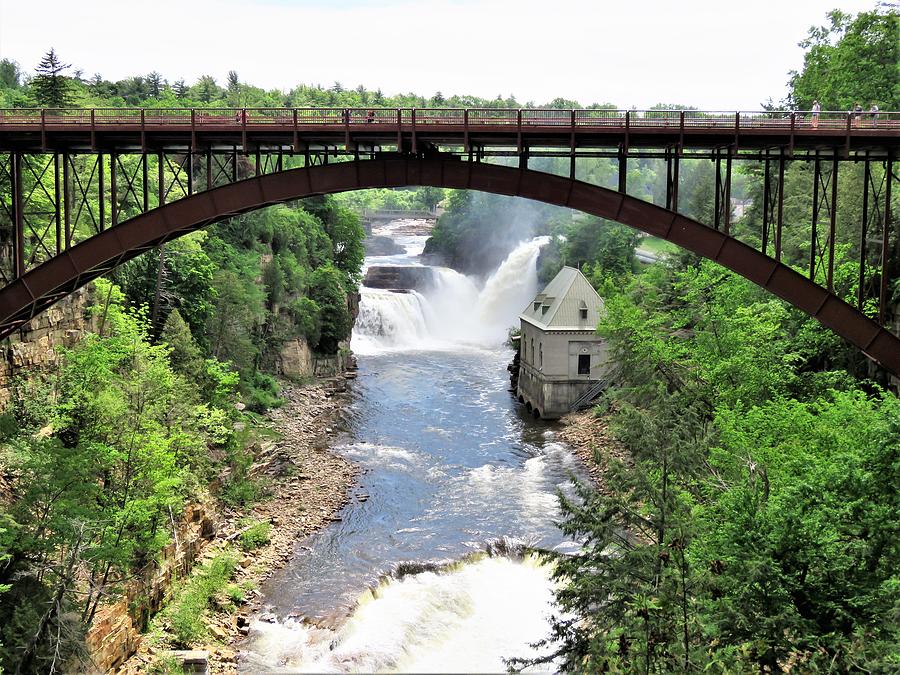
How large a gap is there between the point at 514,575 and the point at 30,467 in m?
14.0

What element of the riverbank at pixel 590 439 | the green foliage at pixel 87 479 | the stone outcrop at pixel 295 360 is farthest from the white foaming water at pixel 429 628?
the stone outcrop at pixel 295 360

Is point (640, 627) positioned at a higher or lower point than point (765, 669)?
higher

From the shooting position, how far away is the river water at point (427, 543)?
2370cm

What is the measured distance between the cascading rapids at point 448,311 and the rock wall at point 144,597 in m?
36.2

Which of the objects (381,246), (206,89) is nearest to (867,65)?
(381,246)

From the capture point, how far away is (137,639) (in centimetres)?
2325

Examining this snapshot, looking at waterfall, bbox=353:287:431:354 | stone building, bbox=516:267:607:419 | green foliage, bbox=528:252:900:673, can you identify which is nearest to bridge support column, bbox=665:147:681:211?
green foliage, bbox=528:252:900:673

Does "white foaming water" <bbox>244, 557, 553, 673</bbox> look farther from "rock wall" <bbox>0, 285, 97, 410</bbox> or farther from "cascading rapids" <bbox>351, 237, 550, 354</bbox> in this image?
"cascading rapids" <bbox>351, 237, 550, 354</bbox>

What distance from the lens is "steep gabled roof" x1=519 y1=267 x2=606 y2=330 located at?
47.8 m

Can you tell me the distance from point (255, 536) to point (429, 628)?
8252mm

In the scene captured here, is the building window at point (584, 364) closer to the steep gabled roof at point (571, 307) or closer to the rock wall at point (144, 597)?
the steep gabled roof at point (571, 307)

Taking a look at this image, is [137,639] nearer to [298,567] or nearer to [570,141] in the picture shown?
[298,567]

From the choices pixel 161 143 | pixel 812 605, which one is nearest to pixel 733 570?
pixel 812 605

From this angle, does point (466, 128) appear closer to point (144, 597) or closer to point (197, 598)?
point (197, 598)
